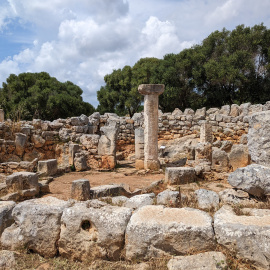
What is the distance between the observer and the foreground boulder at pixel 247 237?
7.86ft

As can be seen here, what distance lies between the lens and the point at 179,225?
267 cm

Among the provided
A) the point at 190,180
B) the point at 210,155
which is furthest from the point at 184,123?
the point at 190,180

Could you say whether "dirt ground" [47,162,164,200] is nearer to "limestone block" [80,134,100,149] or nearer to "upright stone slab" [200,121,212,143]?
"limestone block" [80,134,100,149]

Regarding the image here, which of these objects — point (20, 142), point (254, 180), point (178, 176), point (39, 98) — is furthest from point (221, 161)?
point (39, 98)

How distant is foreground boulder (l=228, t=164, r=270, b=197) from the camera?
368 centimetres

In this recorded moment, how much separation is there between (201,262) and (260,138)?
2252 mm

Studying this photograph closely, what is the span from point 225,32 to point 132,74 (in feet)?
32.9

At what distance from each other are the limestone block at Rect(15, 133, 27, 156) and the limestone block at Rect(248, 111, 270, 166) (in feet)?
32.1

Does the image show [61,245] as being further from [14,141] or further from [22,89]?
[22,89]

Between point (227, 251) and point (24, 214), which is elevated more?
point (24, 214)

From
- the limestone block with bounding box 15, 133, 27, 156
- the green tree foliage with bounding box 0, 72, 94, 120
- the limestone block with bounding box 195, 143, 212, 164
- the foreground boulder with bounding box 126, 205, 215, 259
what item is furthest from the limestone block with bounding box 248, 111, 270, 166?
the green tree foliage with bounding box 0, 72, 94, 120

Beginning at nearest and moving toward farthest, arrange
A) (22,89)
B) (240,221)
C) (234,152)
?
(240,221) → (234,152) → (22,89)

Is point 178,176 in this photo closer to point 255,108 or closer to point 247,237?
point 247,237

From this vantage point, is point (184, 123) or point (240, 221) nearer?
point (240, 221)
